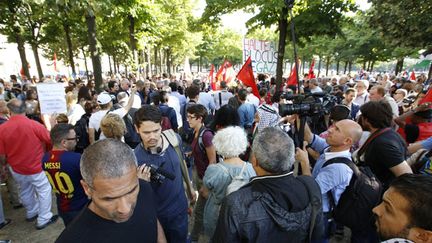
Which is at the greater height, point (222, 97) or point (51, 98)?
point (51, 98)

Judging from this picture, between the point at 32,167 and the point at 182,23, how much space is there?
1940cm

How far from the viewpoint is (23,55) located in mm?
15398

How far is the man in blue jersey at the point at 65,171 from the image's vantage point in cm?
286

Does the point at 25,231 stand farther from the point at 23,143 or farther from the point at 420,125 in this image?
the point at 420,125

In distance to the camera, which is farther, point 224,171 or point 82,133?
point 82,133

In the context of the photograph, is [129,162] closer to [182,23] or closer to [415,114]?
[415,114]

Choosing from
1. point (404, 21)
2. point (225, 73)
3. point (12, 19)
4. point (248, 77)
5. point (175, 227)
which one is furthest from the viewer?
point (12, 19)

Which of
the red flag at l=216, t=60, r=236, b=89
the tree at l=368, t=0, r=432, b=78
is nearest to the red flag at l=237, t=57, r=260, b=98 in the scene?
the red flag at l=216, t=60, r=236, b=89

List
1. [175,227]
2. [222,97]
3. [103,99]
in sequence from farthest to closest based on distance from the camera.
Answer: [222,97] → [103,99] → [175,227]

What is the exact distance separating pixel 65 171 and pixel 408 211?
3053 mm

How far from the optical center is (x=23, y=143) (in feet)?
12.9

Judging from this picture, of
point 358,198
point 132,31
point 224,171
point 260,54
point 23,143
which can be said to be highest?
point 132,31

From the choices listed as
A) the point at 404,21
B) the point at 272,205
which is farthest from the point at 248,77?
the point at 404,21

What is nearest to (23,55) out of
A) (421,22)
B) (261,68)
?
(261,68)
